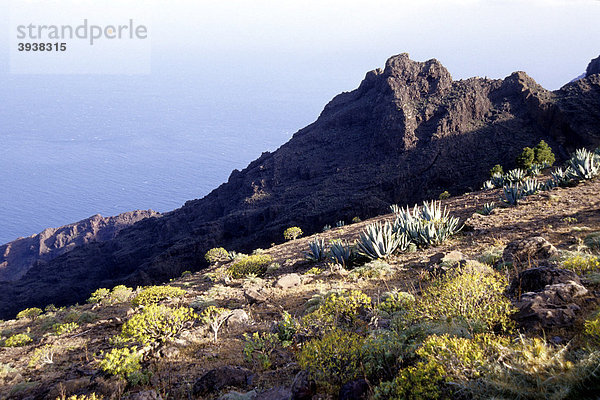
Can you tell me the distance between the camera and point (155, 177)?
166 meters

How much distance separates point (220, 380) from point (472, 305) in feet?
10.4

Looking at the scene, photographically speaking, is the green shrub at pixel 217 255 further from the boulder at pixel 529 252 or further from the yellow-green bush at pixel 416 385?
the yellow-green bush at pixel 416 385

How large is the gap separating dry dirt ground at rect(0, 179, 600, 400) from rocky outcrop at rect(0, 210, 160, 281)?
51.5m

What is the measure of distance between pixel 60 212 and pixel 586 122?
468 feet

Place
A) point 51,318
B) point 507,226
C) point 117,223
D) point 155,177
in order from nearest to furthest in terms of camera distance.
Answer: point 507,226 → point 51,318 → point 117,223 → point 155,177

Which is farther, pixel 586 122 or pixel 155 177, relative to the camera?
pixel 155 177

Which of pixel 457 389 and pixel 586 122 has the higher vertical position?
pixel 586 122

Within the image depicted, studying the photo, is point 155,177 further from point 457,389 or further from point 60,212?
point 457,389

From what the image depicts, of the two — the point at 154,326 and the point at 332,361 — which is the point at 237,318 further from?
the point at 332,361

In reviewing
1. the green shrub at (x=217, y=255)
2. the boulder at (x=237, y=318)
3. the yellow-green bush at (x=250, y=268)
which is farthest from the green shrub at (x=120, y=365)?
the green shrub at (x=217, y=255)

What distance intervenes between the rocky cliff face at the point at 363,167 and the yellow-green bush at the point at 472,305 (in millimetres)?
27336

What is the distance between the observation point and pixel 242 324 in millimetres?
6820

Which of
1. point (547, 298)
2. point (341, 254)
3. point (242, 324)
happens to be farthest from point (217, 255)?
point (547, 298)

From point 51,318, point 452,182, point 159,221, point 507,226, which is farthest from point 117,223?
point 507,226
